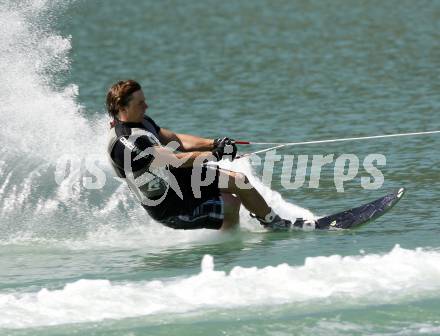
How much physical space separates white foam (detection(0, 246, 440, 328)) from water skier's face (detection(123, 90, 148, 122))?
1.54 meters

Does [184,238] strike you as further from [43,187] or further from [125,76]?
[125,76]

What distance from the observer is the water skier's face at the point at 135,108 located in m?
8.84

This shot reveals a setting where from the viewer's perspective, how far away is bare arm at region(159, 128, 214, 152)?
948 cm

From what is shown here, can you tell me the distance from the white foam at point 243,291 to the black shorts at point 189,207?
4.17 ft

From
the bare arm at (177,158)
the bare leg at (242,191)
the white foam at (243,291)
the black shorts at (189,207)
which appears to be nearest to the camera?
the white foam at (243,291)

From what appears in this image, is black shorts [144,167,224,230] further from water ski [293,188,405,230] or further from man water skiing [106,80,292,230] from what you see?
water ski [293,188,405,230]

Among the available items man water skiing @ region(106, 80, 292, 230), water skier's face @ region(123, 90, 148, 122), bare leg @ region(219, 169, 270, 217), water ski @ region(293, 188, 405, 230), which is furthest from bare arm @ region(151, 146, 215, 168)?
water ski @ region(293, 188, 405, 230)

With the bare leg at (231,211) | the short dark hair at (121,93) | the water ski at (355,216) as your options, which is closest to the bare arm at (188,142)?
the bare leg at (231,211)

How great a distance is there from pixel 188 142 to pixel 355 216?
1.53 m

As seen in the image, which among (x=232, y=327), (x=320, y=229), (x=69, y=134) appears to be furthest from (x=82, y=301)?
(x=69, y=134)

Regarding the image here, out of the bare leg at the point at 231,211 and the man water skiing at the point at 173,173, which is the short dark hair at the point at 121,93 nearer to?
the man water skiing at the point at 173,173

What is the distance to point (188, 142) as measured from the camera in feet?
31.3

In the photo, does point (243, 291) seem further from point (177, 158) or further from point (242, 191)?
point (242, 191)

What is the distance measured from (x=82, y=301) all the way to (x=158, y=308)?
1.69 ft
